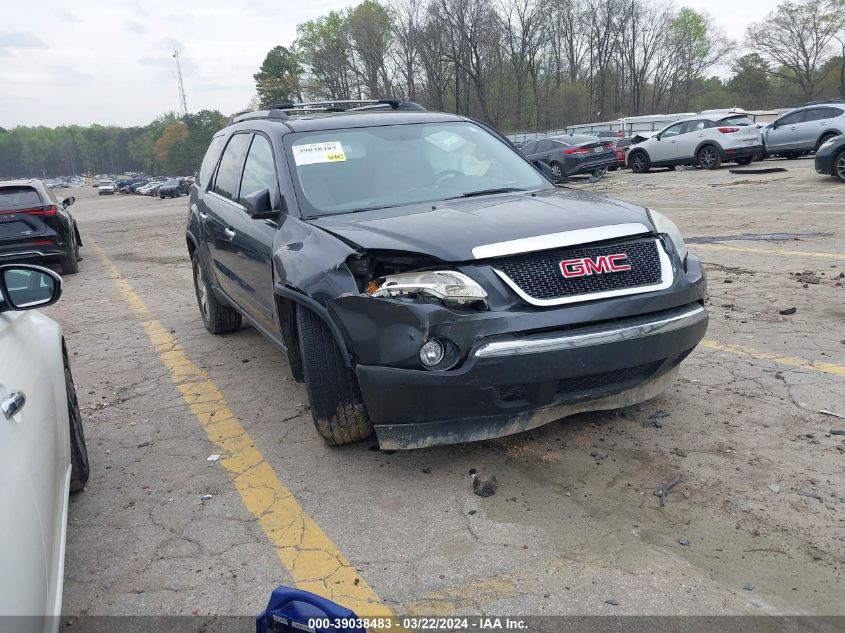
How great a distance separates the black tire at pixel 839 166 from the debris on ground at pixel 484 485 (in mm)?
13691

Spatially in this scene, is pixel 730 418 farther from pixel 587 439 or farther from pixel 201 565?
pixel 201 565

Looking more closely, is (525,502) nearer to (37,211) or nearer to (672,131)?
(37,211)

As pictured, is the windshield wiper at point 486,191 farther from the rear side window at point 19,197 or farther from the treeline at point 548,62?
the treeline at point 548,62

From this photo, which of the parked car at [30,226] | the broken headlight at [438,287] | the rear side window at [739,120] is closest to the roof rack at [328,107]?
the broken headlight at [438,287]

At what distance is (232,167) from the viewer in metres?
5.37

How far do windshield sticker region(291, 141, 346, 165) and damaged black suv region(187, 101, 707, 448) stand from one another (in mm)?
10

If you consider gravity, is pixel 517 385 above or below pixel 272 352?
above

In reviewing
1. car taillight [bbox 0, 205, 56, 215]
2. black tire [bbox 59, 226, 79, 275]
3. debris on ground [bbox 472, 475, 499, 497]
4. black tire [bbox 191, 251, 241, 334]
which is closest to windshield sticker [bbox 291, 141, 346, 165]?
debris on ground [bbox 472, 475, 499, 497]

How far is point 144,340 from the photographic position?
22.3 feet

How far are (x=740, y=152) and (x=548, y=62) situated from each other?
63.0m

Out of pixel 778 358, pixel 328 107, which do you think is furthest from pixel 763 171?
pixel 328 107

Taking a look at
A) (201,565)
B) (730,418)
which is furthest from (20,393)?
(730,418)

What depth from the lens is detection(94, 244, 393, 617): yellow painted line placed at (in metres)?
2.65

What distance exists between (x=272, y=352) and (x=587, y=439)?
301 cm
